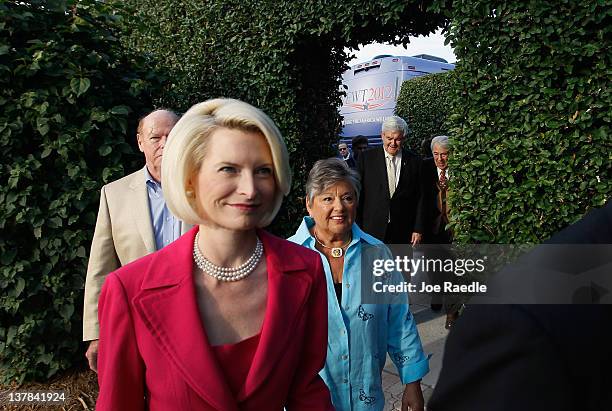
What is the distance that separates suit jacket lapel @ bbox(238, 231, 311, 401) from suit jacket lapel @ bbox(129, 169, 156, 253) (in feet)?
4.35

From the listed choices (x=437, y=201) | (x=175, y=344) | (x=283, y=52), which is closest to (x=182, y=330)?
(x=175, y=344)

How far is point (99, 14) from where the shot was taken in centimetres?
438

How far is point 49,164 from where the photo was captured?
3928 millimetres

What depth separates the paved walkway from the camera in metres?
3.94

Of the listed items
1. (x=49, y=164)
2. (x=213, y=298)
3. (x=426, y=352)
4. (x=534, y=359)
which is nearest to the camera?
(x=534, y=359)

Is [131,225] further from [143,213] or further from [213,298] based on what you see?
[213,298]

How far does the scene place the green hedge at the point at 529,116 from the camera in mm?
3254

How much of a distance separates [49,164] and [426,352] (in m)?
3.90

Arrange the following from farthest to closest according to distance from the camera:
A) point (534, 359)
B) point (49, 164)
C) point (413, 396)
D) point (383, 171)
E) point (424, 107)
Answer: point (424, 107) → point (383, 171) → point (49, 164) → point (413, 396) → point (534, 359)

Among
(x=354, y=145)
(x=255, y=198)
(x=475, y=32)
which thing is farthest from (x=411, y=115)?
(x=255, y=198)

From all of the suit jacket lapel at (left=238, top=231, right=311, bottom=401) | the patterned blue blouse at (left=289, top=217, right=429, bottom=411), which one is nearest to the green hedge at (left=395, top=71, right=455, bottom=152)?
the patterned blue blouse at (left=289, top=217, right=429, bottom=411)

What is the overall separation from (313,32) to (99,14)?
81.9 inches

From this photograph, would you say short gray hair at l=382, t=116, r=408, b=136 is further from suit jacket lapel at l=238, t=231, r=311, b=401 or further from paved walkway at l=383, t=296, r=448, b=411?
suit jacket lapel at l=238, t=231, r=311, b=401

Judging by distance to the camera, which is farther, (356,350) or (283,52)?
(283,52)
